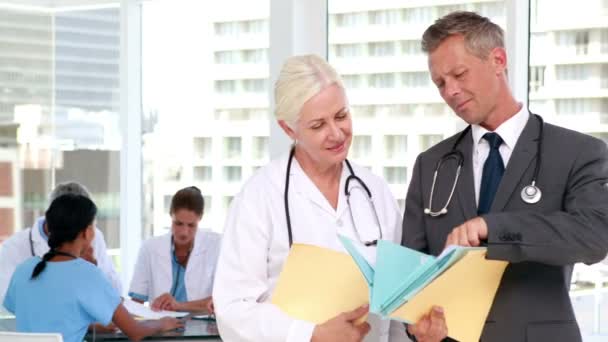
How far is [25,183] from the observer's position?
620 cm

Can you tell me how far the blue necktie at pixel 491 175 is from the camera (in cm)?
195

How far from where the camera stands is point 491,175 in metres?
1.96

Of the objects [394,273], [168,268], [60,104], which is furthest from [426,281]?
[60,104]

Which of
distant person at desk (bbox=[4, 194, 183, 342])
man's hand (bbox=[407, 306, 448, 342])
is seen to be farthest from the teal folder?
distant person at desk (bbox=[4, 194, 183, 342])

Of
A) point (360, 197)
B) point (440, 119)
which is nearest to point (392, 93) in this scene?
point (440, 119)

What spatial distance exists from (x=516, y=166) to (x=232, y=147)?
373 centimetres

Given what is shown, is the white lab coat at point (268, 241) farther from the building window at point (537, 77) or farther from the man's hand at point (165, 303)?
the man's hand at point (165, 303)

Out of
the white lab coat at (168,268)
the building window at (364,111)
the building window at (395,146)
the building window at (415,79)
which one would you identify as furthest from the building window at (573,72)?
the white lab coat at (168,268)

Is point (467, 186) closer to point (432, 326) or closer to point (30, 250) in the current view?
point (432, 326)

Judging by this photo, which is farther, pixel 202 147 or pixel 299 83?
pixel 202 147

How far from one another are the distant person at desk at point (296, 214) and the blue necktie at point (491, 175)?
0.31 meters

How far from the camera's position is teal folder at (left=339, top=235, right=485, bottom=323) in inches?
66.6

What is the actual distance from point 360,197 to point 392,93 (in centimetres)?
256

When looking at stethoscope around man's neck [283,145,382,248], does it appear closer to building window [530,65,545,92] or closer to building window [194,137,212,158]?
building window [530,65,545,92]
